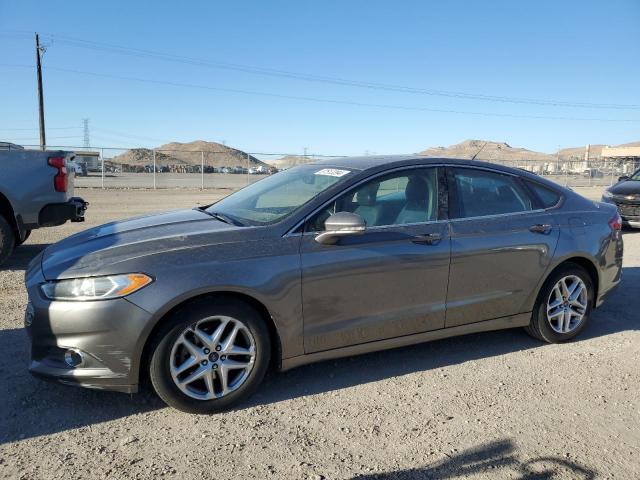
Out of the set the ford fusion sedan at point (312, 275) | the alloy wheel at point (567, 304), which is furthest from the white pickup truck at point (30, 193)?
the alloy wheel at point (567, 304)

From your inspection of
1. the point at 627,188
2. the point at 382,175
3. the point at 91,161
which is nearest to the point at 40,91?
the point at 91,161

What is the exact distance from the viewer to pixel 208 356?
314cm

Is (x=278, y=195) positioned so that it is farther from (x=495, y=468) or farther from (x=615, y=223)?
(x=615, y=223)

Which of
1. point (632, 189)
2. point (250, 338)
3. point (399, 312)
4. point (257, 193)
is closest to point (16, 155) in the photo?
point (257, 193)

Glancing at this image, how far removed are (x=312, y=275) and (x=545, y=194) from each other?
2.38 metres

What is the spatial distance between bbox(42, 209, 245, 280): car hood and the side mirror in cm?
54

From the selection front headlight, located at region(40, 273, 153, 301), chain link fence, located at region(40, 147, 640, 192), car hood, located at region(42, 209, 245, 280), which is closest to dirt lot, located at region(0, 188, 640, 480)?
front headlight, located at region(40, 273, 153, 301)

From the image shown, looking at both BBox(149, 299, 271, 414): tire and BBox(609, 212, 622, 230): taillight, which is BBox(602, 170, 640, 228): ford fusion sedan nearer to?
BBox(609, 212, 622, 230): taillight

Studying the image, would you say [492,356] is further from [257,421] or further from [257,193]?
[257,193]

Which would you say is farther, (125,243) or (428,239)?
(428,239)

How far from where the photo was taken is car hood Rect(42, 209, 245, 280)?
3.06 metres

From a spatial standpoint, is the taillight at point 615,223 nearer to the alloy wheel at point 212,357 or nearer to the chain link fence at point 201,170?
the alloy wheel at point 212,357

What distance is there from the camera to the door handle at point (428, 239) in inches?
147

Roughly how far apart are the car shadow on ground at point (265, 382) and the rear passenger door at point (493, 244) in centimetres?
39
